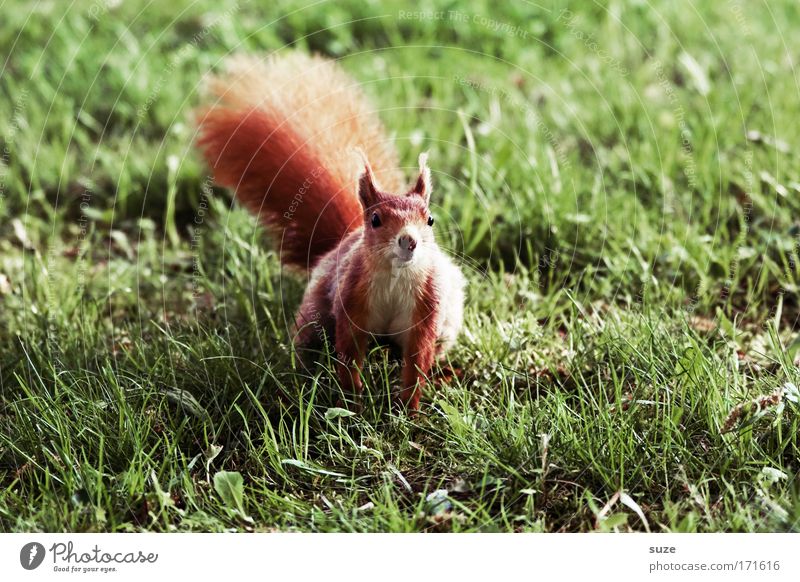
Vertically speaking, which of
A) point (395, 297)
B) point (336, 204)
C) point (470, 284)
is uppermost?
point (336, 204)

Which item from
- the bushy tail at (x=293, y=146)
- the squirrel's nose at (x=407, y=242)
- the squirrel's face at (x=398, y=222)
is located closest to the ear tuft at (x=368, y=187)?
the squirrel's face at (x=398, y=222)

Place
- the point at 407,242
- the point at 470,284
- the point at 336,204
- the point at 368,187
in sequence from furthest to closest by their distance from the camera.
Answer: the point at 470,284 → the point at 336,204 → the point at 368,187 → the point at 407,242

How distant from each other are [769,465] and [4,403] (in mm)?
2044

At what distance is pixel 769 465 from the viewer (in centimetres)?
221

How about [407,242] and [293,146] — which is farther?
[293,146]

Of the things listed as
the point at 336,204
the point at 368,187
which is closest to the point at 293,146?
the point at 336,204

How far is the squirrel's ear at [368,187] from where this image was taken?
2.18 meters

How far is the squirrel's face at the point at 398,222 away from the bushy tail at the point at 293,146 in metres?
0.42

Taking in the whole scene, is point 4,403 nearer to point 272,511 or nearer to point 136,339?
point 136,339

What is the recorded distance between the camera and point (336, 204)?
8.56 ft

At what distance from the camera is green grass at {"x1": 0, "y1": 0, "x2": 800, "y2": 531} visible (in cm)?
216

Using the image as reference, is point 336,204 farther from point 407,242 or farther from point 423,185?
point 407,242

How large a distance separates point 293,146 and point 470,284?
0.70 m
